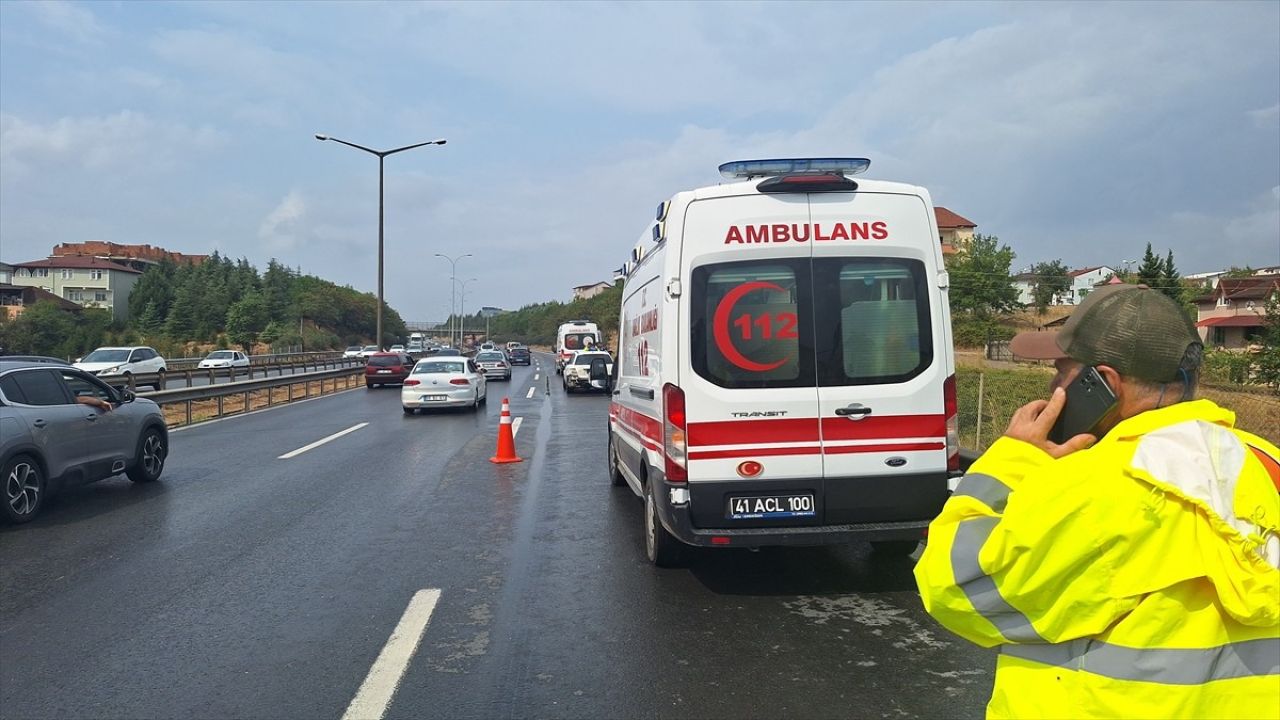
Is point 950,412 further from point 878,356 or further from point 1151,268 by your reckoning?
point 1151,268

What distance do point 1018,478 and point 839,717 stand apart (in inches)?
105

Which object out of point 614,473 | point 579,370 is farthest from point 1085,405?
point 579,370

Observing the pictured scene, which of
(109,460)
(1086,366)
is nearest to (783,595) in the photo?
(1086,366)

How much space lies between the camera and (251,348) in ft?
283

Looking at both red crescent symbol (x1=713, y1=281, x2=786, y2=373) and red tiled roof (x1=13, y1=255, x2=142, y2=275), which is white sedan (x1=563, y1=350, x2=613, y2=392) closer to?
red crescent symbol (x1=713, y1=281, x2=786, y2=373)

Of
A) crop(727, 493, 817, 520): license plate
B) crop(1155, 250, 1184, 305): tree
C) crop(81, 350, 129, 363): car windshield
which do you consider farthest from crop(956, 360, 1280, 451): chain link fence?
crop(1155, 250, 1184, 305): tree

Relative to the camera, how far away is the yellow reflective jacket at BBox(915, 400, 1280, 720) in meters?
1.68

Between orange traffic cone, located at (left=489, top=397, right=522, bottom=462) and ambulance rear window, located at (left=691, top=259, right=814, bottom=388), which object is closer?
ambulance rear window, located at (left=691, top=259, right=814, bottom=388)

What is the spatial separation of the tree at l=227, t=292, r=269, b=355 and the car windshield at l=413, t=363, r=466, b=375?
2819 inches

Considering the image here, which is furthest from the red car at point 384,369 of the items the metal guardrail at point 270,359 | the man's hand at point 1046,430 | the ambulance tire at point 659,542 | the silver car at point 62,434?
the man's hand at point 1046,430

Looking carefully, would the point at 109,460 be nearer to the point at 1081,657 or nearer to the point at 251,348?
the point at 1081,657

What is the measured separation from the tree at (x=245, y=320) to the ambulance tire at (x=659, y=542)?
8834cm

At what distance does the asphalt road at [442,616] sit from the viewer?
4.43 m

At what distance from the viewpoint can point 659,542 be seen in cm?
674
